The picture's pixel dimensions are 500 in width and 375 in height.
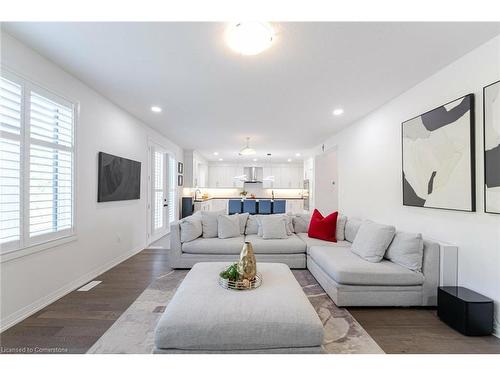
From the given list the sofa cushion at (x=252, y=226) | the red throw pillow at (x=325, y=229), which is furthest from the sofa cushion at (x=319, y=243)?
the sofa cushion at (x=252, y=226)

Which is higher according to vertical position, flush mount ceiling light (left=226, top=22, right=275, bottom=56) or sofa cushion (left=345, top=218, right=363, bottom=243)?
flush mount ceiling light (left=226, top=22, right=275, bottom=56)

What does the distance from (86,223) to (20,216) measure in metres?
0.97

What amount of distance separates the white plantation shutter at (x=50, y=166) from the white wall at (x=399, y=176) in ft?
13.5

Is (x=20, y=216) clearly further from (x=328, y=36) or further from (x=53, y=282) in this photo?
(x=328, y=36)

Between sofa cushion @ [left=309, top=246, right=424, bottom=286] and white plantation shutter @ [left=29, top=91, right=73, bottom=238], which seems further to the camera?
sofa cushion @ [left=309, top=246, right=424, bottom=286]

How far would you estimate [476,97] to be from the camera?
2.15 meters

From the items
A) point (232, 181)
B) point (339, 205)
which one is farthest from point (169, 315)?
point (232, 181)

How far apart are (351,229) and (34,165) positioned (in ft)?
13.1

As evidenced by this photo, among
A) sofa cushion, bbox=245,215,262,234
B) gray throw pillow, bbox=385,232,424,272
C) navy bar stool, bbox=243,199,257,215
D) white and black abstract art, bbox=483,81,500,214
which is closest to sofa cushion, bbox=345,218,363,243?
gray throw pillow, bbox=385,232,424,272

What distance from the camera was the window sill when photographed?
2.03 metres

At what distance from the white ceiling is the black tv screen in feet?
2.97

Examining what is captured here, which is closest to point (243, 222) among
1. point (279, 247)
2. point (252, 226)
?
point (252, 226)

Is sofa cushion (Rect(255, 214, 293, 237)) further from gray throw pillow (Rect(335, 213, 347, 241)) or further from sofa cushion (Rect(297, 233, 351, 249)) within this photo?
gray throw pillow (Rect(335, 213, 347, 241))
